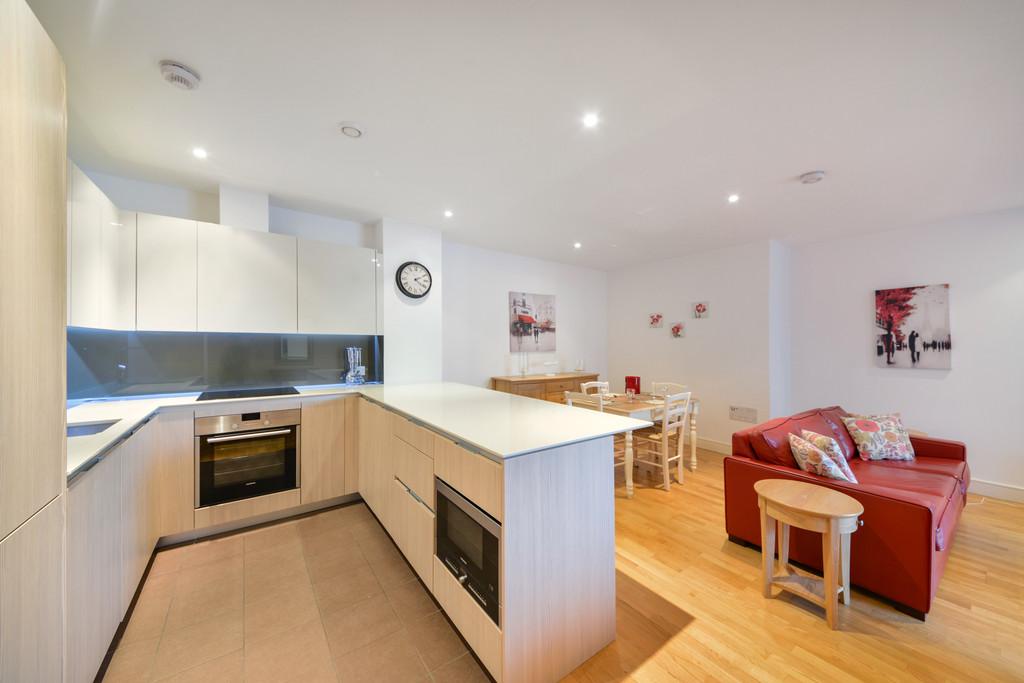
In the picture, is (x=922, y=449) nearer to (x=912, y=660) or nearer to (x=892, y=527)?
(x=892, y=527)

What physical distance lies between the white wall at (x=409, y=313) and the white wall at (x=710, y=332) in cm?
328

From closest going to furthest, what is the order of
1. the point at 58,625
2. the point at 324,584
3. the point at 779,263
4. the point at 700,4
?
the point at 58,625 < the point at 700,4 < the point at 324,584 < the point at 779,263

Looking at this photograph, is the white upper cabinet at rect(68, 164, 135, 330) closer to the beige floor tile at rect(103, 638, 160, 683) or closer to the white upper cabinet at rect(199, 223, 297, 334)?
the white upper cabinet at rect(199, 223, 297, 334)

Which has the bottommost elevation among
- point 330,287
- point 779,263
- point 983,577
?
point 983,577

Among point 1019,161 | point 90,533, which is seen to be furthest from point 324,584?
point 1019,161

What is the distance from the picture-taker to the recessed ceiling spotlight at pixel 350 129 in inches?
77.0

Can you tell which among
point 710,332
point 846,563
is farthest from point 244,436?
point 710,332

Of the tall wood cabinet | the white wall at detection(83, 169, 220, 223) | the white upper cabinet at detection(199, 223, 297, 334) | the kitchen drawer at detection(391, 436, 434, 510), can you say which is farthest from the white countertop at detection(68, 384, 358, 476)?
the white wall at detection(83, 169, 220, 223)

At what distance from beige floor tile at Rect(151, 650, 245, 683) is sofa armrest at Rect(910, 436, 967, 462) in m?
4.61

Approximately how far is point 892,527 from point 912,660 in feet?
1.83

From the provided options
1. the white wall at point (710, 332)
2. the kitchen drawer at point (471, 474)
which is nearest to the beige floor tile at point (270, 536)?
the kitchen drawer at point (471, 474)

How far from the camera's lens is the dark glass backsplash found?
95.0 inches

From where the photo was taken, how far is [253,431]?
2.53 meters

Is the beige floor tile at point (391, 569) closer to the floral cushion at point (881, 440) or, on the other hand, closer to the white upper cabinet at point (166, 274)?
the white upper cabinet at point (166, 274)
